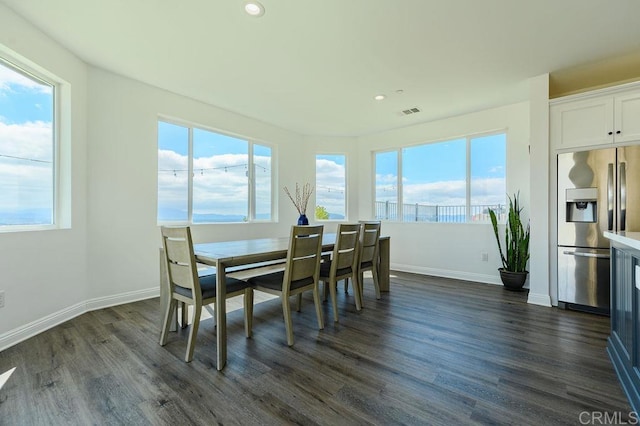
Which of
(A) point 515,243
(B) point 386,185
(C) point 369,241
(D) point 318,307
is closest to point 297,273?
(D) point 318,307

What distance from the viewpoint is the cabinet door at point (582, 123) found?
2904mm

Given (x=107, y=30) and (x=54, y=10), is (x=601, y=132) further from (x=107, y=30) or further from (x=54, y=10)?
(x=54, y=10)

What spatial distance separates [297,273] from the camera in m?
2.37

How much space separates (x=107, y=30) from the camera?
7.93 feet

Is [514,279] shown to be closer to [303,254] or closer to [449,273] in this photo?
[449,273]

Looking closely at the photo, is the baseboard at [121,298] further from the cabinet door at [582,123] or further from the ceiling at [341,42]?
the cabinet door at [582,123]

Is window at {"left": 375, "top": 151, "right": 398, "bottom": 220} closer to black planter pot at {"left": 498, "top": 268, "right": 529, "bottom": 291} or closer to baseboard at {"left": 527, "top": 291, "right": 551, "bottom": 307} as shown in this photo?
black planter pot at {"left": 498, "top": 268, "right": 529, "bottom": 291}

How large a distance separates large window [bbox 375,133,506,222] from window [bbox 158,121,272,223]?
7.25 ft

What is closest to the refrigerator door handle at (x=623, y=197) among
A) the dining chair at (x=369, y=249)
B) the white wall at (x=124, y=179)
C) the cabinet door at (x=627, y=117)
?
the cabinet door at (x=627, y=117)

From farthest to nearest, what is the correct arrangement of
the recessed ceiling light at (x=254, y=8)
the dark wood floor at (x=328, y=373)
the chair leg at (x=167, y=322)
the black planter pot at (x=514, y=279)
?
the black planter pot at (x=514, y=279) → the chair leg at (x=167, y=322) → the recessed ceiling light at (x=254, y=8) → the dark wood floor at (x=328, y=373)

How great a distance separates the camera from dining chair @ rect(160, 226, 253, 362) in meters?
2.00

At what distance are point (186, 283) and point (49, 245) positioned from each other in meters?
1.56

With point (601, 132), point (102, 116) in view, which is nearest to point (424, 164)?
point (601, 132)

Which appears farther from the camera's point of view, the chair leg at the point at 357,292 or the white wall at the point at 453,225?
the white wall at the point at 453,225
